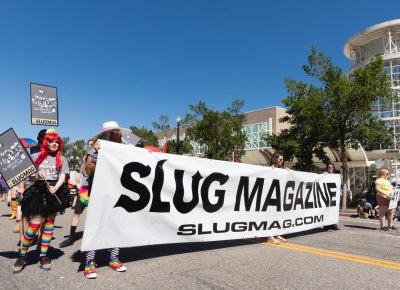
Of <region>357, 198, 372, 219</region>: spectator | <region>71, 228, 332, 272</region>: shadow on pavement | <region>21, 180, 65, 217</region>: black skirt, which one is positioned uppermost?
<region>21, 180, 65, 217</region>: black skirt

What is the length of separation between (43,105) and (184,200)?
691 cm

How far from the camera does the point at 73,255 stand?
5.24m

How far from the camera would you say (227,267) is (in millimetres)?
4617

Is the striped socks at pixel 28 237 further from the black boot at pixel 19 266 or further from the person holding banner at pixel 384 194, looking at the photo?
the person holding banner at pixel 384 194

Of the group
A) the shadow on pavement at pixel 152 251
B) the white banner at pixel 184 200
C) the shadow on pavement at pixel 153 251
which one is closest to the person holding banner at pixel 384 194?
the white banner at pixel 184 200

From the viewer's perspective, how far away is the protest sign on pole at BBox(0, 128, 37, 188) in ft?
15.0

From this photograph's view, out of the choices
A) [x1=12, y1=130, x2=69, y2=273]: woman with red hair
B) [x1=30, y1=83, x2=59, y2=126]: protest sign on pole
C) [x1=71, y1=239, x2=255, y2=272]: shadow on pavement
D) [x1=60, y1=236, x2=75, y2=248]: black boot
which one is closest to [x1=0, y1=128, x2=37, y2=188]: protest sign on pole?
[x1=12, y1=130, x2=69, y2=273]: woman with red hair

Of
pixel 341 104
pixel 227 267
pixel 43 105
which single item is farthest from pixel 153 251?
pixel 341 104

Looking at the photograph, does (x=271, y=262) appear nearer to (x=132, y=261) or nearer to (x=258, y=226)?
(x=258, y=226)

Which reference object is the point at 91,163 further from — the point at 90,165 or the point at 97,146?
the point at 97,146

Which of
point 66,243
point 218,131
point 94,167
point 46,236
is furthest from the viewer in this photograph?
point 218,131

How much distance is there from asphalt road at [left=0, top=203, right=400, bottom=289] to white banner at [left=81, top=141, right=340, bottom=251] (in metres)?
0.35

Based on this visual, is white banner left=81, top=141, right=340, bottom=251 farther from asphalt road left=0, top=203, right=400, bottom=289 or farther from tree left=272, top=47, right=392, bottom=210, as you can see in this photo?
tree left=272, top=47, right=392, bottom=210

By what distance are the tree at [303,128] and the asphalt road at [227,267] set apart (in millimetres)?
12671
